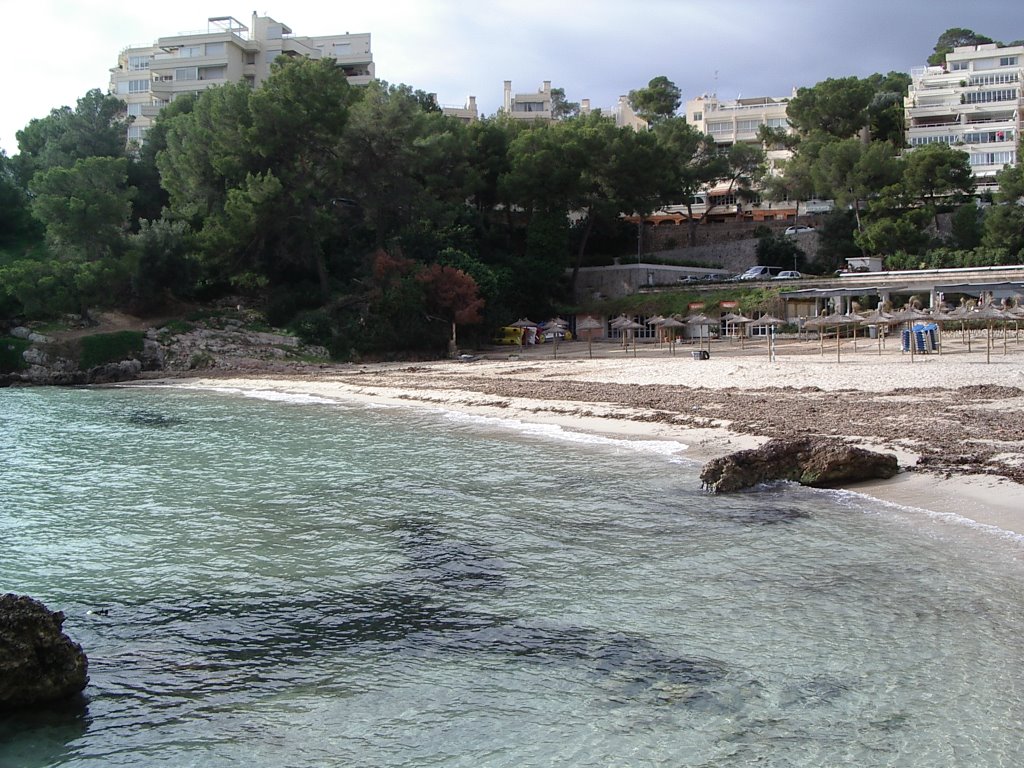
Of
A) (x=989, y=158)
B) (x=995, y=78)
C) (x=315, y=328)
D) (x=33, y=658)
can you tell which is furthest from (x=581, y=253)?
(x=995, y=78)

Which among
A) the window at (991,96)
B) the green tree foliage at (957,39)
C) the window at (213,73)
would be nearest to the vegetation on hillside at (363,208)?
the window at (213,73)

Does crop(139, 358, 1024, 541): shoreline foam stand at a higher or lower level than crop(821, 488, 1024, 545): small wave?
higher

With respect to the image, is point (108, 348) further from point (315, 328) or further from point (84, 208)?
point (315, 328)

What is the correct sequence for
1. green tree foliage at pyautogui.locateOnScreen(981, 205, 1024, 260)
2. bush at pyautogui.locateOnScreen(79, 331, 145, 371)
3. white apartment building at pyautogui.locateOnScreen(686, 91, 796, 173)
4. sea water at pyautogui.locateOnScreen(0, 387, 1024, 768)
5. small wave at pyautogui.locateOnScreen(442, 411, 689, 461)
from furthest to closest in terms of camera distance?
1. white apartment building at pyautogui.locateOnScreen(686, 91, 796, 173)
2. green tree foliage at pyautogui.locateOnScreen(981, 205, 1024, 260)
3. bush at pyautogui.locateOnScreen(79, 331, 145, 371)
4. small wave at pyautogui.locateOnScreen(442, 411, 689, 461)
5. sea water at pyautogui.locateOnScreen(0, 387, 1024, 768)

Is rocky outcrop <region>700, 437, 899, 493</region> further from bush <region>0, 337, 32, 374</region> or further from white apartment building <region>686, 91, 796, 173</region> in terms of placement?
white apartment building <region>686, 91, 796, 173</region>

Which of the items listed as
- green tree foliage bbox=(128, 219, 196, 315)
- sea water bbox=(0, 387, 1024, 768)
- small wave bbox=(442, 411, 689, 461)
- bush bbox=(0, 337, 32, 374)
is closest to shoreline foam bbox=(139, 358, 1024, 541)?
small wave bbox=(442, 411, 689, 461)

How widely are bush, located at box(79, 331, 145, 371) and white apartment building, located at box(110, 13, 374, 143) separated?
4617 centimetres

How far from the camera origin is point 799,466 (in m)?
16.8

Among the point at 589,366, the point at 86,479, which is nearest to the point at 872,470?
the point at 86,479

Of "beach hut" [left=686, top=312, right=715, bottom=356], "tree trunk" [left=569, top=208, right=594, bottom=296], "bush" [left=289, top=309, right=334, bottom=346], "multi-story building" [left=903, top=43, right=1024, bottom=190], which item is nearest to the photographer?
"beach hut" [left=686, top=312, right=715, bottom=356]

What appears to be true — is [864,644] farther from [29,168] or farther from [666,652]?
[29,168]

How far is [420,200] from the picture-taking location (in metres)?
56.1

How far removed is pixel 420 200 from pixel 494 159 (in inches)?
416

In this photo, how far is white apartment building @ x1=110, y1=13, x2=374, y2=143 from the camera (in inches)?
3423
